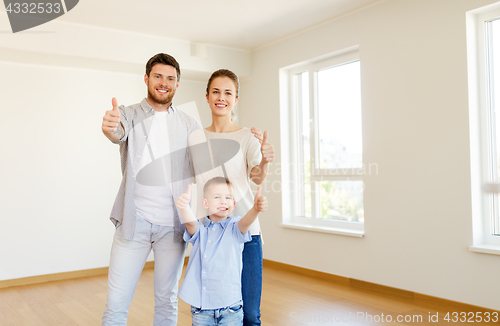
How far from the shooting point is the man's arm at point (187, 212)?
1.67 metres

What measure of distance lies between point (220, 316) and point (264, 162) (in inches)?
26.8

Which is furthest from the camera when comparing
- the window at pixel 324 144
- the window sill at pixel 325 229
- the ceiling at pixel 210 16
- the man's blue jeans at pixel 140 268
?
the window at pixel 324 144

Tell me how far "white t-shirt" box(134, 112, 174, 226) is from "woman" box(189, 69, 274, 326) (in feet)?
0.53

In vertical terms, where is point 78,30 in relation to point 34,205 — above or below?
above

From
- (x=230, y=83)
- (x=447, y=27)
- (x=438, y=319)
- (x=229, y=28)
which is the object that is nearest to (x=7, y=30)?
(x=229, y=28)

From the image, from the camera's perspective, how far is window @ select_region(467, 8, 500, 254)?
3.08 m

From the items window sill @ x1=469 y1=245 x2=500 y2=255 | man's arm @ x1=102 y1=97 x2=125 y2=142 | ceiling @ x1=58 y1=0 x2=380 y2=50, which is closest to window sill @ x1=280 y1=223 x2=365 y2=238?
window sill @ x1=469 y1=245 x2=500 y2=255

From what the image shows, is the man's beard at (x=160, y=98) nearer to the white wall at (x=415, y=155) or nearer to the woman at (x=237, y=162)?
the woman at (x=237, y=162)

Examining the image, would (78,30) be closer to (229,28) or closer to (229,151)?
(229,28)

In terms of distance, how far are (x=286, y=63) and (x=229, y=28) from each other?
2.52 feet

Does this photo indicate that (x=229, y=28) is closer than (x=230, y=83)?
No

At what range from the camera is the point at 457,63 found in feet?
10.2

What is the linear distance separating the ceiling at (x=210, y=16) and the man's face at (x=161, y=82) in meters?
1.94

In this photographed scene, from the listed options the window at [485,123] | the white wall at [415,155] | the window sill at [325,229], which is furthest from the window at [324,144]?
the window at [485,123]
